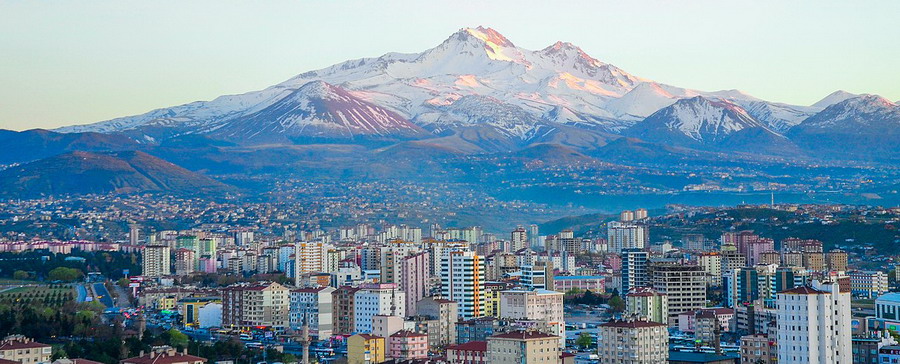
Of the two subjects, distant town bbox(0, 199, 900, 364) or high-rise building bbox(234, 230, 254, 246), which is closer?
distant town bbox(0, 199, 900, 364)

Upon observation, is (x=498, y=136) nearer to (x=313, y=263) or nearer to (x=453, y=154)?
(x=453, y=154)

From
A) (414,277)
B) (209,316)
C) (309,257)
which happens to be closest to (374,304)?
(414,277)

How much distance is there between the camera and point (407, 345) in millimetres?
39094

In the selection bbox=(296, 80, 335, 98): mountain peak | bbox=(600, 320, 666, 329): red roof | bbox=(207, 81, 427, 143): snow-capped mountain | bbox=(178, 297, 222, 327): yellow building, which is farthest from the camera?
bbox=(296, 80, 335, 98): mountain peak

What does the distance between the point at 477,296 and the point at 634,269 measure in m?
11.7

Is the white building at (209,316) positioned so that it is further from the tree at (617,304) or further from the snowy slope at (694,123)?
the snowy slope at (694,123)

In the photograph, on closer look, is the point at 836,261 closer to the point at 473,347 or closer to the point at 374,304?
the point at 374,304

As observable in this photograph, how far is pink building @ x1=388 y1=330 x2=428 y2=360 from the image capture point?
38844 mm

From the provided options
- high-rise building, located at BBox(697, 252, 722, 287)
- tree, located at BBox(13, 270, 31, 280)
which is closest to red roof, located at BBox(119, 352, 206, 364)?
high-rise building, located at BBox(697, 252, 722, 287)

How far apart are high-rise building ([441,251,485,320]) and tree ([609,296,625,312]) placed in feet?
19.8

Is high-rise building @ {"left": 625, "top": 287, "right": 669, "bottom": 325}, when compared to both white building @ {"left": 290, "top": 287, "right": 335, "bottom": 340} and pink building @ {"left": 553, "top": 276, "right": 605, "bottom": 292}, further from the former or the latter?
pink building @ {"left": 553, "top": 276, "right": 605, "bottom": 292}

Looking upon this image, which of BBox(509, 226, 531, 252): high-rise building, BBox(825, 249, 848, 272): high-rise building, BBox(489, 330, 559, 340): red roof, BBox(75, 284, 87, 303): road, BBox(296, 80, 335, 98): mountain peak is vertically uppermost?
BBox(296, 80, 335, 98): mountain peak

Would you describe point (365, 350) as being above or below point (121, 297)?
below

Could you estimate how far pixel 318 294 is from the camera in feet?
157
